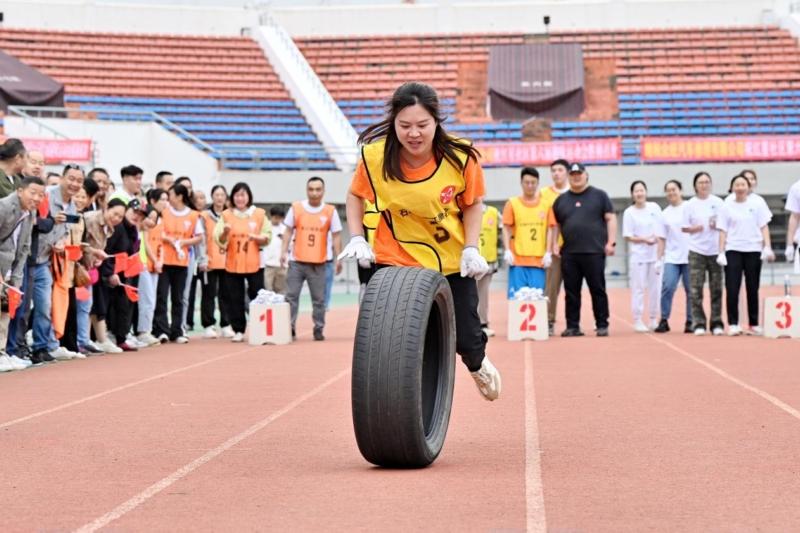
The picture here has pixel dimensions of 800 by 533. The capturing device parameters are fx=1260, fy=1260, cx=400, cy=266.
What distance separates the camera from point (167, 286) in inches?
589

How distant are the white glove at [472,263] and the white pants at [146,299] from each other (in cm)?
862

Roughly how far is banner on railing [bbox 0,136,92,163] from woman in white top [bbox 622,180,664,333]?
1614cm

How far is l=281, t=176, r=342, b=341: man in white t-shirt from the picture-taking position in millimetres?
14836

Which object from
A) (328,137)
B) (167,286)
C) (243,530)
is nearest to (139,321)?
(167,286)

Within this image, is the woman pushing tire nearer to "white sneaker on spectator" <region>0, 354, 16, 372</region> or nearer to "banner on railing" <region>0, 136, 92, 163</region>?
"white sneaker on spectator" <region>0, 354, 16, 372</region>

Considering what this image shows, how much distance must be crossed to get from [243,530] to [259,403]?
13.7 feet

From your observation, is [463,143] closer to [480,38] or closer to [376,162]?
[376,162]

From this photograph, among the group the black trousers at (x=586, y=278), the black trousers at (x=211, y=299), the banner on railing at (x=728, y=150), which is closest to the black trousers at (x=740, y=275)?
the black trousers at (x=586, y=278)

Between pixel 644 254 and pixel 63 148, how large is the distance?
17.0 m

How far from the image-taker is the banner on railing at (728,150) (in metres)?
34.0

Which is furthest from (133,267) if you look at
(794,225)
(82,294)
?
(794,225)

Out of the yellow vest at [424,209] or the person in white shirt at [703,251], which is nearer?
the yellow vest at [424,209]

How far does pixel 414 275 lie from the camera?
5.76 metres

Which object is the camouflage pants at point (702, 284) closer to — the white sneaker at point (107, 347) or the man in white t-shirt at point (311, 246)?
the man in white t-shirt at point (311, 246)
